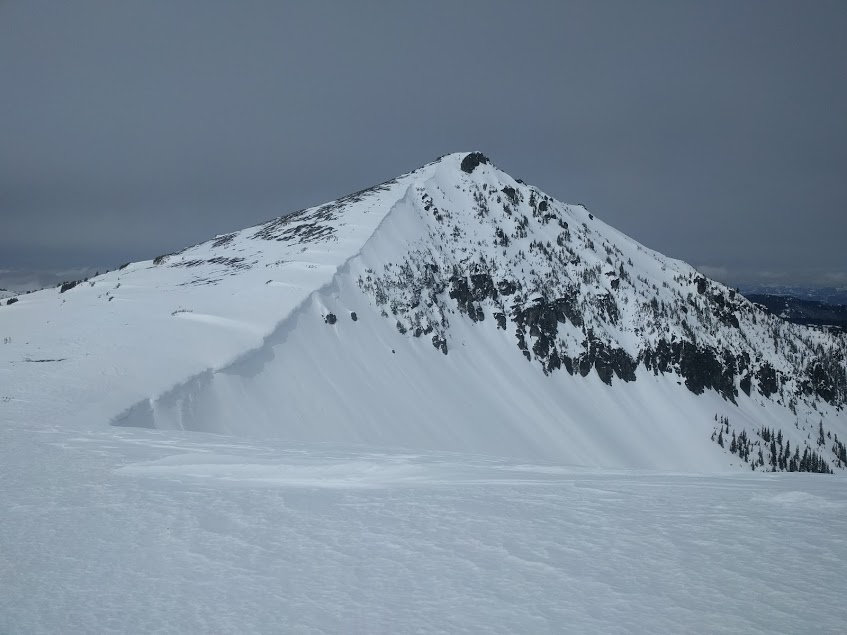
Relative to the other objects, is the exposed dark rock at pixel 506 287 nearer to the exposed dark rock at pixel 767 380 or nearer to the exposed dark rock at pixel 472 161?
the exposed dark rock at pixel 472 161

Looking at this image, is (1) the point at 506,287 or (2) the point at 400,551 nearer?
(2) the point at 400,551

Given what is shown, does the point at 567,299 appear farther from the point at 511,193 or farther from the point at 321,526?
the point at 321,526

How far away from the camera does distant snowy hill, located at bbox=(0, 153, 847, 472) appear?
69.2ft

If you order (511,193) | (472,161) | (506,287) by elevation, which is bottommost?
(506,287)

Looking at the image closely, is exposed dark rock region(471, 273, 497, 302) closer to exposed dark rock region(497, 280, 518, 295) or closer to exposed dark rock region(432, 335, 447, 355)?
exposed dark rock region(497, 280, 518, 295)

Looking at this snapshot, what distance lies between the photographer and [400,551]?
14.5ft

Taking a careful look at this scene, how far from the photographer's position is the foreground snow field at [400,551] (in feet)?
11.1

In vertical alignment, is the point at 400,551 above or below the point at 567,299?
below

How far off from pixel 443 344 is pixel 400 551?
44.5 m

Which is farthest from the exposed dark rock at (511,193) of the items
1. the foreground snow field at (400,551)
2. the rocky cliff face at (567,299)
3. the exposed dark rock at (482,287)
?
the foreground snow field at (400,551)

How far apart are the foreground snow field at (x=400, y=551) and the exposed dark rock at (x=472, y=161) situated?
255 feet

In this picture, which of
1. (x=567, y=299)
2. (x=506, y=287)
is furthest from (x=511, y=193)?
(x=506, y=287)

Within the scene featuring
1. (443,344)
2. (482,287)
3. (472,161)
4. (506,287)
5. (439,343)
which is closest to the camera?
(439,343)

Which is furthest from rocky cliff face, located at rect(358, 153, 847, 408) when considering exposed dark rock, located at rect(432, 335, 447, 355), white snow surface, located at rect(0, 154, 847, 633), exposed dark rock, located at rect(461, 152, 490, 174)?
white snow surface, located at rect(0, 154, 847, 633)
